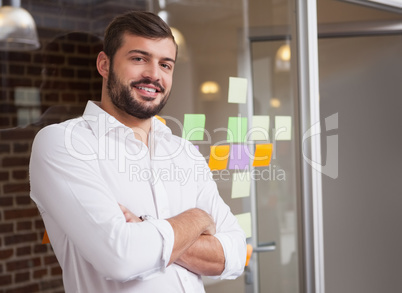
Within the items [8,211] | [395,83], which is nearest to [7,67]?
[8,211]

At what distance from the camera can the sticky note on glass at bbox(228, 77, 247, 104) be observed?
2098 mm

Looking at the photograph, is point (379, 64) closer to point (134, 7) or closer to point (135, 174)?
point (134, 7)

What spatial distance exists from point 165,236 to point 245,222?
0.95 metres

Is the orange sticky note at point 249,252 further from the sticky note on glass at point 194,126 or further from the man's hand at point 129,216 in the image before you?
the man's hand at point 129,216

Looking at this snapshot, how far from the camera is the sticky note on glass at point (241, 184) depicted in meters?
2.09

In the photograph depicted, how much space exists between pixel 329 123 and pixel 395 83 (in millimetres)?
520

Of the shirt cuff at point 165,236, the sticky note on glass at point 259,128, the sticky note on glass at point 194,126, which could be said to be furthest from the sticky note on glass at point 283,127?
the shirt cuff at point 165,236

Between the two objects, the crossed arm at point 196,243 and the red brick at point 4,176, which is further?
the red brick at point 4,176

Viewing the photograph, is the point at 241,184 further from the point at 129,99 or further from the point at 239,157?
the point at 129,99

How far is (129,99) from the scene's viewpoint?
1523mm

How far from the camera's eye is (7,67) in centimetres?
168

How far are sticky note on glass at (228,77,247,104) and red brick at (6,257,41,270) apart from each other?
3.22ft

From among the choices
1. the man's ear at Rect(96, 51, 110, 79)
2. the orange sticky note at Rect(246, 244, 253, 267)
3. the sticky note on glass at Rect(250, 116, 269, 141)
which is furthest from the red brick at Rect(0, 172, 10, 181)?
the orange sticky note at Rect(246, 244, 253, 267)

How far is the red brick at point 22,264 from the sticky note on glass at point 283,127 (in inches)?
45.7
